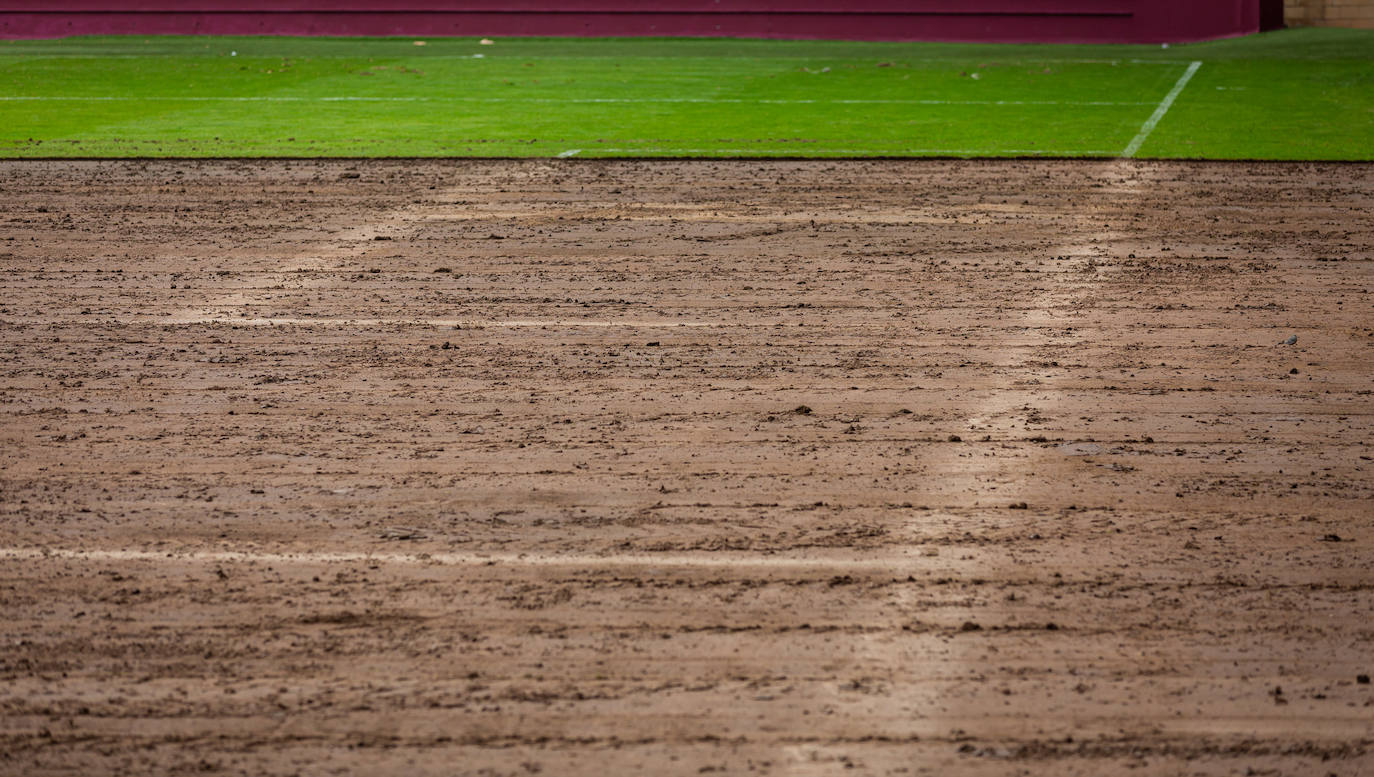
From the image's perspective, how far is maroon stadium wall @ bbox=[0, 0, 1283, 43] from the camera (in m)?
24.4

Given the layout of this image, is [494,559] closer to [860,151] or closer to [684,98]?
[860,151]

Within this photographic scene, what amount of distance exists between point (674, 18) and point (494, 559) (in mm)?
21679

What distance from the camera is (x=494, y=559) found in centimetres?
518

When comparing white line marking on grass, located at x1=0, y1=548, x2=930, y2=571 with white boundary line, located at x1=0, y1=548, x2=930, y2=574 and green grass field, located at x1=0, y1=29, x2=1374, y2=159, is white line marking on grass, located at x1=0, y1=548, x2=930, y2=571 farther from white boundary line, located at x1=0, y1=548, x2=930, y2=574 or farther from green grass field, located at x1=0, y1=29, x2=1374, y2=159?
green grass field, located at x1=0, y1=29, x2=1374, y2=159

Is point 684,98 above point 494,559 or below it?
below

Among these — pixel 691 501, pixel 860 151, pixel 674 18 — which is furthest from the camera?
pixel 674 18

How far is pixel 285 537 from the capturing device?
17.6 ft

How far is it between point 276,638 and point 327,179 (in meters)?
8.64

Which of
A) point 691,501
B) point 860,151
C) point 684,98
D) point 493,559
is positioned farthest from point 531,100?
point 493,559

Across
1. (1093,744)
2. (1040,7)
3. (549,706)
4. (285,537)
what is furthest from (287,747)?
(1040,7)

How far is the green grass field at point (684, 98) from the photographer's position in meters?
14.6

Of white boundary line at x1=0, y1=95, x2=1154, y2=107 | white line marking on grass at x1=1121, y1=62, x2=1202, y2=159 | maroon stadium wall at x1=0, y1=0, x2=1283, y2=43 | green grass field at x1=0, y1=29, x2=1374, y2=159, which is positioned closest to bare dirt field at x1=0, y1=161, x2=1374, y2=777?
white line marking on grass at x1=1121, y1=62, x2=1202, y2=159

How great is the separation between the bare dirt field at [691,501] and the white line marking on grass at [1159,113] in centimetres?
375

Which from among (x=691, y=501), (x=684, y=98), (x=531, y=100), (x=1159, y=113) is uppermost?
(x=691, y=501)
